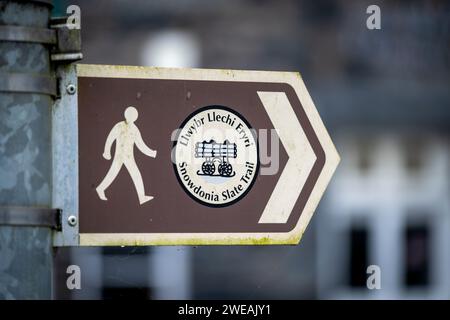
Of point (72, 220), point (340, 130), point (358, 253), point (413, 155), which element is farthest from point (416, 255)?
point (72, 220)

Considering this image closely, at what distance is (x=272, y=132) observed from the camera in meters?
1.43

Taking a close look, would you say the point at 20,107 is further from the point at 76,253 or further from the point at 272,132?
the point at 76,253

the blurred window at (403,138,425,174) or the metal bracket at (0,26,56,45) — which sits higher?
the metal bracket at (0,26,56,45)

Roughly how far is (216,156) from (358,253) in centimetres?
348

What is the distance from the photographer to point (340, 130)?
473 centimetres

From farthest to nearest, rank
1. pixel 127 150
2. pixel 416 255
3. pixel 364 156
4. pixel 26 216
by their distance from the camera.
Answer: pixel 416 255, pixel 364 156, pixel 127 150, pixel 26 216

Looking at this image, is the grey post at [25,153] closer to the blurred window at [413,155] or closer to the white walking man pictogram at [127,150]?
the white walking man pictogram at [127,150]

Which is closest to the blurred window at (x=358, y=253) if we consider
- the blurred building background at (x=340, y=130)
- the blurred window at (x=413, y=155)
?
the blurred building background at (x=340, y=130)

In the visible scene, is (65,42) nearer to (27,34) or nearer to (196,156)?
(27,34)

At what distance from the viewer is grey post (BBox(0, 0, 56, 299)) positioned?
4.00 feet

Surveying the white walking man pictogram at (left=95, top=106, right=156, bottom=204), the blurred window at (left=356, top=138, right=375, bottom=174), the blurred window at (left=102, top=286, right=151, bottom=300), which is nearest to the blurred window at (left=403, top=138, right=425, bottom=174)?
the blurred window at (left=356, top=138, right=375, bottom=174)

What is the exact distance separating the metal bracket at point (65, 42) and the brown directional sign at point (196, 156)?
2.3 inches

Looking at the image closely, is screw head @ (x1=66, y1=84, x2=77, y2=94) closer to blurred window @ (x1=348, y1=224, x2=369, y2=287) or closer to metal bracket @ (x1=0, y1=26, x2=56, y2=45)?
metal bracket @ (x1=0, y1=26, x2=56, y2=45)

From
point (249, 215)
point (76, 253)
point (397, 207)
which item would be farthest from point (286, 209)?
point (397, 207)
